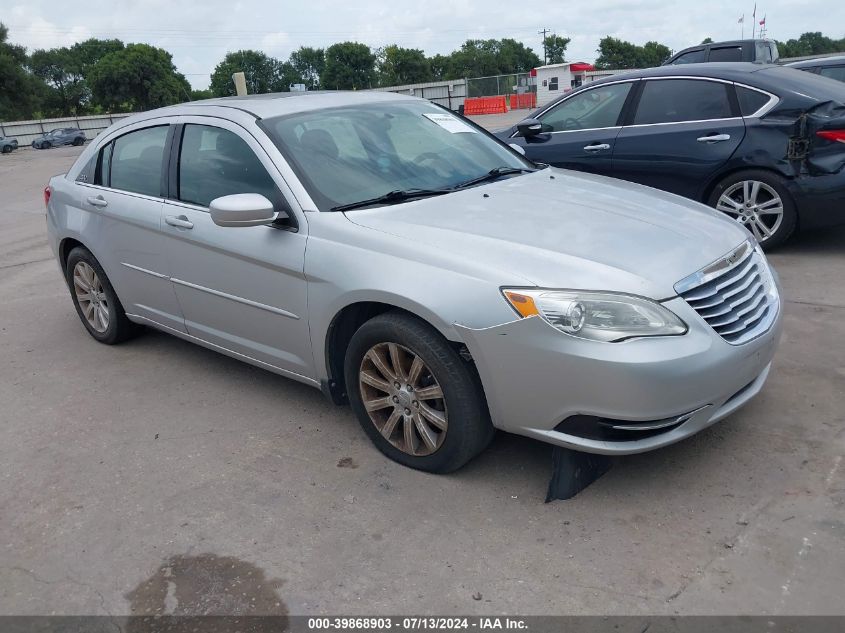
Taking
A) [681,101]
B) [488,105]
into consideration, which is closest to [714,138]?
[681,101]

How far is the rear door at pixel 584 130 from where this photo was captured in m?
7.03

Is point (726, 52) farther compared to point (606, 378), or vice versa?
point (726, 52)

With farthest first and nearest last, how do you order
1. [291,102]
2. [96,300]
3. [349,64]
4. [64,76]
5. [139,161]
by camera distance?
1. [349,64]
2. [64,76]
3. [96,300]
4. [139,161]
5. [291,102]

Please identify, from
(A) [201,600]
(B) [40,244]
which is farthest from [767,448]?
(B) [40,244]

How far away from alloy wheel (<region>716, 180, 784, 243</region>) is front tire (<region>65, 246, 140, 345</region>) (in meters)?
4.75

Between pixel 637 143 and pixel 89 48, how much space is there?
112177 mm

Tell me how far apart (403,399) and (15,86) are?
79.7 m

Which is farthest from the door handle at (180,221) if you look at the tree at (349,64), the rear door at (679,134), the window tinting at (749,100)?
the tree at (349,64)

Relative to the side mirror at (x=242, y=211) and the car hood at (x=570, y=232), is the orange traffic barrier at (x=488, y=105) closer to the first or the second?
the car hood at (x=570, y=232)

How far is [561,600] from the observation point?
104 inches

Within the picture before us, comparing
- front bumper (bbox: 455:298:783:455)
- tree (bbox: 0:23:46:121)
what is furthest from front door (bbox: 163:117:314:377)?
tree (bbox: 0:23:46:121)

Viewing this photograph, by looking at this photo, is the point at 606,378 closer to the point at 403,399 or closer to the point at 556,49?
the point at 403,399

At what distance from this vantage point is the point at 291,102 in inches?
173

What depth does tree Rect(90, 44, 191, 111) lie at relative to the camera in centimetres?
8094
